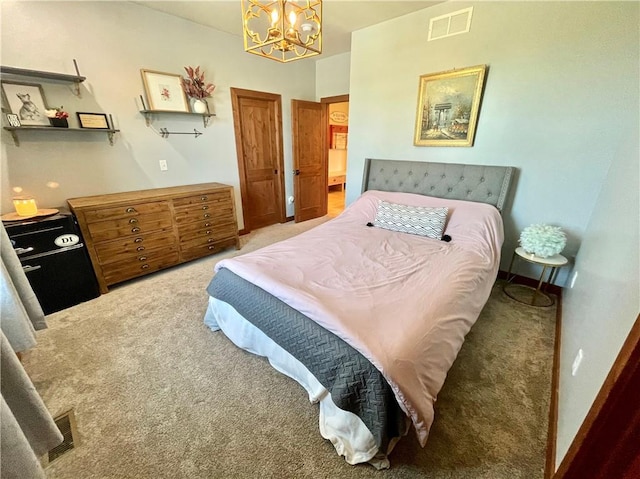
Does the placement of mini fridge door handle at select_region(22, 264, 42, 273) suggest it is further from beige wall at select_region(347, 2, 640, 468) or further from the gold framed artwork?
the gold framed artwork

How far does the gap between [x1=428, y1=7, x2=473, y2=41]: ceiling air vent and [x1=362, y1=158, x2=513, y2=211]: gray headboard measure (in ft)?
3.97

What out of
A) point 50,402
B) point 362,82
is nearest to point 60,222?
point 50,402

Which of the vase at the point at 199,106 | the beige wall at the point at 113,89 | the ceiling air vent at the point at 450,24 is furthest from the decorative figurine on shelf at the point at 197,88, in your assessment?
the ceiling air vent at the point at 450,24

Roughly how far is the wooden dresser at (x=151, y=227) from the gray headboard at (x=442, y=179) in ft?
6.14

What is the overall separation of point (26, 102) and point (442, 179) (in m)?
3.86

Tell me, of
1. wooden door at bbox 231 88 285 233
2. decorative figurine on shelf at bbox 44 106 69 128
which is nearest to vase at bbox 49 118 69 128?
decorative figurine on shelf at bbox 44 106 69 128

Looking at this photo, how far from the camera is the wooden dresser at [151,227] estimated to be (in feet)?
7.76

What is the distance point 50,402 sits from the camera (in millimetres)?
1460

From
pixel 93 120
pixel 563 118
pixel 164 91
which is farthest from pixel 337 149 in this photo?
pixel 93 120

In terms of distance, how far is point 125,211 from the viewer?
2463 mm

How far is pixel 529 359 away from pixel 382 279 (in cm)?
116

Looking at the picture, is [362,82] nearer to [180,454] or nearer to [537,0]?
[537,0]

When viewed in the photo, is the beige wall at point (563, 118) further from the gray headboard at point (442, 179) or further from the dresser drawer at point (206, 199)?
the dresser drawer at point (206, 199)

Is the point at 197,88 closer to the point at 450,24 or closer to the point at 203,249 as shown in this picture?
the point at 203,249
